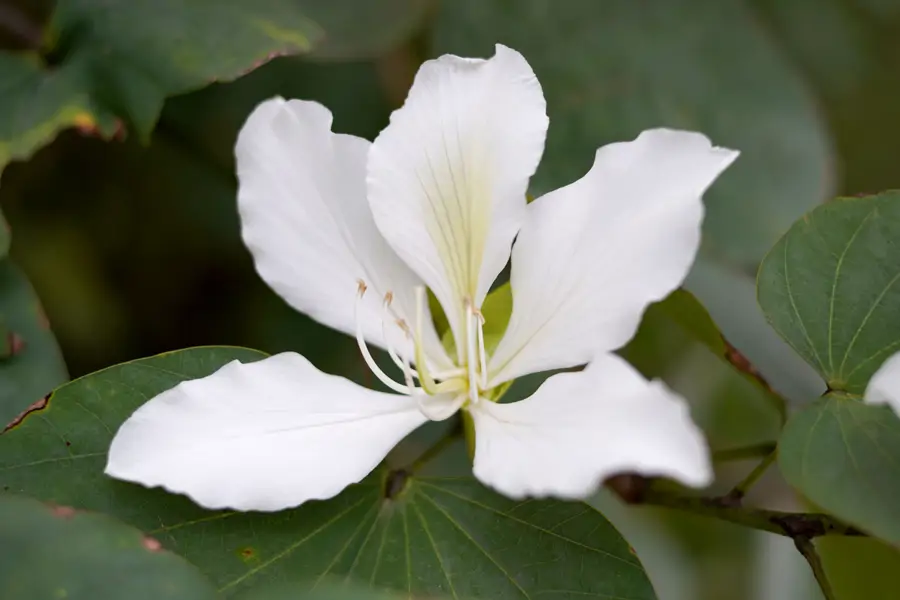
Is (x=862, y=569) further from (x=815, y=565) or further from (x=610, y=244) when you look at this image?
(x=610, y=244)

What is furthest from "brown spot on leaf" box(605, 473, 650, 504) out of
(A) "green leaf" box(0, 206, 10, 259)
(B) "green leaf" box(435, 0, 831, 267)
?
(A) "green leaf" box(0, 206, 10, 259)

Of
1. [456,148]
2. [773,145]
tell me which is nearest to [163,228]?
[456,148]

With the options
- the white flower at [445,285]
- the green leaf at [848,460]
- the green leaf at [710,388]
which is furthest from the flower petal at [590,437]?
the green leaf at [710,388]

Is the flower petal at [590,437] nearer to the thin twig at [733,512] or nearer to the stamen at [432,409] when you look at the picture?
the stamen at [432,409]

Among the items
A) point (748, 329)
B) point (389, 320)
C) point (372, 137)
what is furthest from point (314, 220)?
point (748, 329)

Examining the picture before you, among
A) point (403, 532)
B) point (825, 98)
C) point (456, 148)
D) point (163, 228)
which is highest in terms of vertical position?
point (456, 148)

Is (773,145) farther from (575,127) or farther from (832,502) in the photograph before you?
(832,502)
